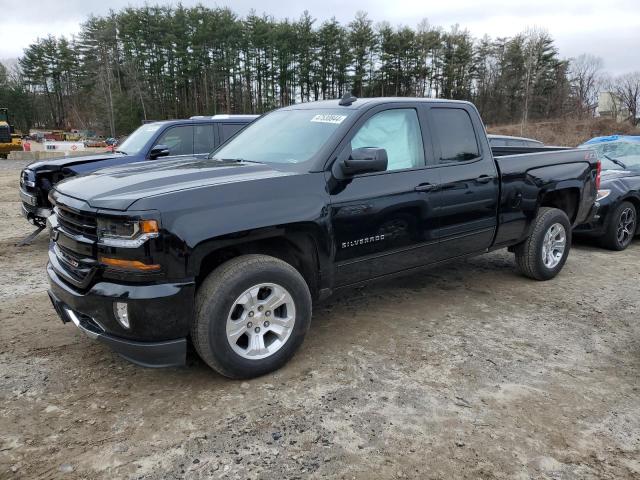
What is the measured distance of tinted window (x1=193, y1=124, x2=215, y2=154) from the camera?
7.80 meters

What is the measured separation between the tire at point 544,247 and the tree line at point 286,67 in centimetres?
4936

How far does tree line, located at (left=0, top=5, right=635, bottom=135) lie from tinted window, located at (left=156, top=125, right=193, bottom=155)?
46.8m

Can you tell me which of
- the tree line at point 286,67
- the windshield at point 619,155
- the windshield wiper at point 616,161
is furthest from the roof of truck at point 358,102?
the tree line at point 286,67

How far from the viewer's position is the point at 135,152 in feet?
24.0

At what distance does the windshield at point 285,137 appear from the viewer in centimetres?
363

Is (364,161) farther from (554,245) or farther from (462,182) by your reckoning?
(554,245)

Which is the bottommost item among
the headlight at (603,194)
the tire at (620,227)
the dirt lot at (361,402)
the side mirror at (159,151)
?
the dirt lot at (361,402)

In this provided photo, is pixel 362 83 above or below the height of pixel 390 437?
above

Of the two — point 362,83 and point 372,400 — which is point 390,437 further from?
point 362,83

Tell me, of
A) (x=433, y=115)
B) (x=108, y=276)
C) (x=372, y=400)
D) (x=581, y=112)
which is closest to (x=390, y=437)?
(x=372, y=400)

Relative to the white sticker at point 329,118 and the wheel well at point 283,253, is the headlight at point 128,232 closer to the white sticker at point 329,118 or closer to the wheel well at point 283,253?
the wheel well at point 283,253

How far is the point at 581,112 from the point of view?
45.9 metres

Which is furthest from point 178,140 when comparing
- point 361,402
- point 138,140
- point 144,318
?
point 361,402

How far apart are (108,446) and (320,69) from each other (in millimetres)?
55372
